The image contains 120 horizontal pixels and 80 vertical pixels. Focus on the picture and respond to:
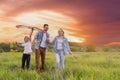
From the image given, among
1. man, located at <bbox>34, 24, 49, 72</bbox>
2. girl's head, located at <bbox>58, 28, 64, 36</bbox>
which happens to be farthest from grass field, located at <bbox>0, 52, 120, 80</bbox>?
girl's head, located at <bbox>58, 28, 64, 36</bbox>

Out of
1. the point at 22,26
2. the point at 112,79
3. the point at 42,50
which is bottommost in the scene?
the point at 112,79

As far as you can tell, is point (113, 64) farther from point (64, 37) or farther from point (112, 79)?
point (112, 79)

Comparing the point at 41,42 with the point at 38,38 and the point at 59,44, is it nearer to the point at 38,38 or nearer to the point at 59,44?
the point at 38,38

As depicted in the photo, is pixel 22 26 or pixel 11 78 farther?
pixel 22 26

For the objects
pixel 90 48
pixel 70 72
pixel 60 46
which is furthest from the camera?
pixel 90 48

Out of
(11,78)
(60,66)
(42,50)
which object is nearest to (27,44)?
(42,50)

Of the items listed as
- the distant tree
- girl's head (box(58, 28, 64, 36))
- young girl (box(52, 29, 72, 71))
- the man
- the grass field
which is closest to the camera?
the grass field

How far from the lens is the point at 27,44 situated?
50.9 feet

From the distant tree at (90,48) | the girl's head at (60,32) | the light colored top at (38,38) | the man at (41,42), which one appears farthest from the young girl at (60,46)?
the distant tree at (90,48)

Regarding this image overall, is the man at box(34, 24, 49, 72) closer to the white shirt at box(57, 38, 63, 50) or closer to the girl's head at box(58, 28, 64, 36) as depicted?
the white shirt at box(57, 38, 63, 50)

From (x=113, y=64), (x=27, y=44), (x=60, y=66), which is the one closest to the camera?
(x=60, y=66)

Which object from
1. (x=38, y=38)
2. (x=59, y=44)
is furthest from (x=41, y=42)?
(x=59, y=44)

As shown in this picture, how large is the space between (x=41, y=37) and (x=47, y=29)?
45cm

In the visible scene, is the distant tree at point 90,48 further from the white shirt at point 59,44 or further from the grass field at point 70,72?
the white shirt at point 59,44
